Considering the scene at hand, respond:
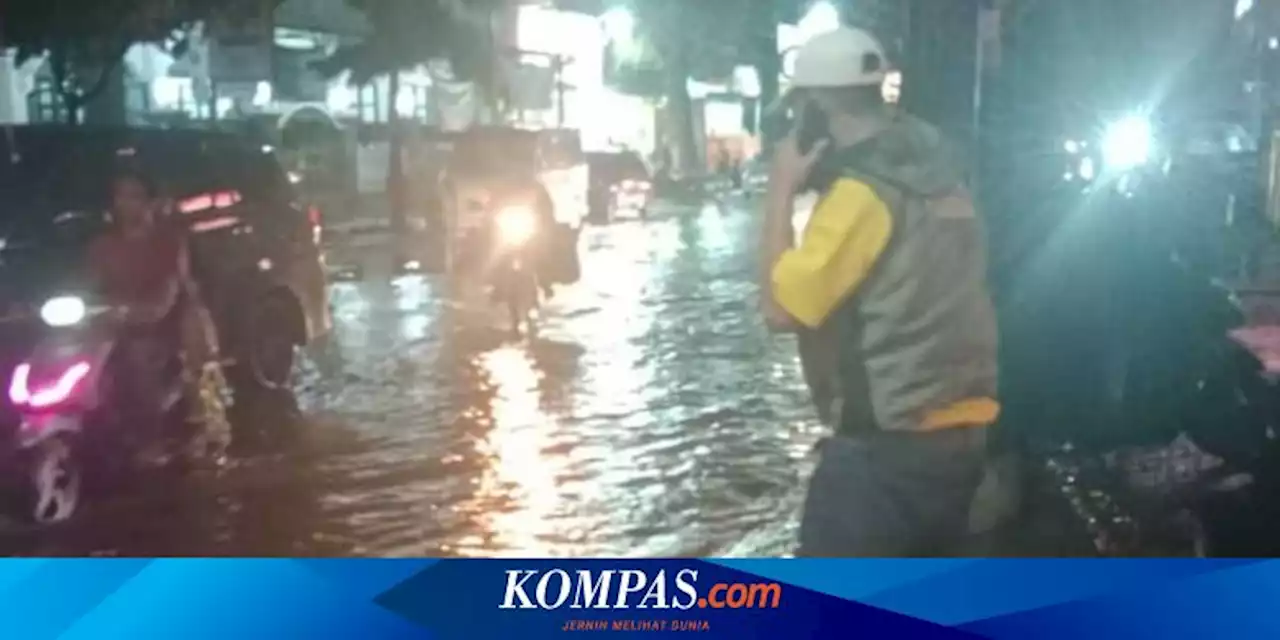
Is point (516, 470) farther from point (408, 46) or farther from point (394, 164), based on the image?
point (408, 46)

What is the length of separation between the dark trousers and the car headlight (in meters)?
1.74

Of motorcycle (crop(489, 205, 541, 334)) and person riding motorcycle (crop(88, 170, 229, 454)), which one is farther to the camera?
motorcycle (crop(489, 205, 541, 334))

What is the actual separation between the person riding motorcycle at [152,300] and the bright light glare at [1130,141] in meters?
2.14

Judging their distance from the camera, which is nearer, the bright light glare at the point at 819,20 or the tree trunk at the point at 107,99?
the bright light glare at the point at 819,20

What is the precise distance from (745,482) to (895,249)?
76 centimetres

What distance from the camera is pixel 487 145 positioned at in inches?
130

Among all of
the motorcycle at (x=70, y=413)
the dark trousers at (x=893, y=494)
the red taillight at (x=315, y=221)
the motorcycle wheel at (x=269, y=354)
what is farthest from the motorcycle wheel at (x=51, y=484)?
the dark trousers at (x=893, y=494)

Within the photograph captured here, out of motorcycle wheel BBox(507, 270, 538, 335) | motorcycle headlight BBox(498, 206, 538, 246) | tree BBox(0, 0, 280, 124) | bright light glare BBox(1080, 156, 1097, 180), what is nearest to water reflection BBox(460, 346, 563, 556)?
motorcycle wheel BBox(507, 270, 538, 335)

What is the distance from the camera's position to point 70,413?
10.4 ft

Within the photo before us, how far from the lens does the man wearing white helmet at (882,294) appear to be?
2697mm

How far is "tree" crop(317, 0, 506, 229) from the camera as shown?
3.24m

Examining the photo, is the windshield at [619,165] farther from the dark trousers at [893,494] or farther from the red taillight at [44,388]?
the red taillight at [44,388]

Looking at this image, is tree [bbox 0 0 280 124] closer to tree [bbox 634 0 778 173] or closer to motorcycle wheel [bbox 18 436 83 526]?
motorcycle wheel [bbox 18 436 83 526]

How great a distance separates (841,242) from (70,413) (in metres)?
1.81
